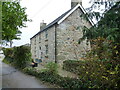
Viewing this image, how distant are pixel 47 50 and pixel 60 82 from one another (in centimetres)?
1022

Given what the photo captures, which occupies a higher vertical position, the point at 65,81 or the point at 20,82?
the point at 65,81

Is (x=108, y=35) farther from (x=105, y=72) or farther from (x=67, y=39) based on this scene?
(x=67, y=39)

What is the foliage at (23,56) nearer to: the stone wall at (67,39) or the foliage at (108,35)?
the stone wall at (67,39)

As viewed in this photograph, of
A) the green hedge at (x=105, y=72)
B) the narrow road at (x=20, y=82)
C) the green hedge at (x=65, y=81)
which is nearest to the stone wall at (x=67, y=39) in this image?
the green hedge at (x=65, y=81)

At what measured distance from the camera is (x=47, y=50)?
1669 cm

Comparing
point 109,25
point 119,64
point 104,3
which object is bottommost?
point 119,64

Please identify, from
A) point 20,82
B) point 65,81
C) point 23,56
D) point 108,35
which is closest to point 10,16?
point 20,82

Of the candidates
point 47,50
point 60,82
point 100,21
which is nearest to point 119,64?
point 100,21

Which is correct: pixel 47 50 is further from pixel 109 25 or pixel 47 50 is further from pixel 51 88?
pixel 109 25

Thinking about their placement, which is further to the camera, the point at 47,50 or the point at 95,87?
the point at 47,50

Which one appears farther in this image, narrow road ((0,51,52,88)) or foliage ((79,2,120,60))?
narrow road ((0,51,52,88))

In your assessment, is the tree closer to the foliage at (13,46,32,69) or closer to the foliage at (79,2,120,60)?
the foliage at (13,46,32,69)

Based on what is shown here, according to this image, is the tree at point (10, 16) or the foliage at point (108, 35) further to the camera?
the tree at point (10, 16)

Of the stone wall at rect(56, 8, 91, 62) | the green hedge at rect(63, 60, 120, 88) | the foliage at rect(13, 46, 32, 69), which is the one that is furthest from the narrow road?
the stone wall at rect(56, 8, 91, 62)
